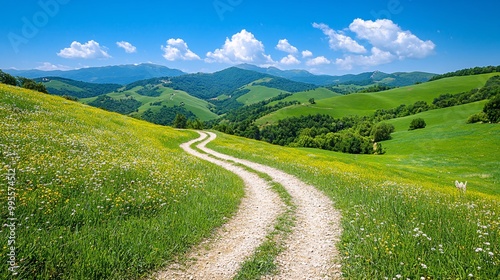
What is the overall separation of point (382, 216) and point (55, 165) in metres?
13.7

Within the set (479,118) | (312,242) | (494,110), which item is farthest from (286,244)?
(479,118)

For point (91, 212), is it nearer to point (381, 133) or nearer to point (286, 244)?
point (286, 244)

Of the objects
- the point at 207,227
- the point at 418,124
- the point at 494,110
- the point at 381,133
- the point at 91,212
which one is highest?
the point at 494,110

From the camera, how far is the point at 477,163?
53.6m

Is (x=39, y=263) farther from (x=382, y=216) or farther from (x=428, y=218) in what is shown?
(x=428, y=218)

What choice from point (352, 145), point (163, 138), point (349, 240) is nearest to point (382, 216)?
point (349, 240)

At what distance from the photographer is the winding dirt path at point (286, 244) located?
7249mm

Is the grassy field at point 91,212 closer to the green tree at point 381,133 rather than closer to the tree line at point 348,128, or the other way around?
the tree line at point 348,128

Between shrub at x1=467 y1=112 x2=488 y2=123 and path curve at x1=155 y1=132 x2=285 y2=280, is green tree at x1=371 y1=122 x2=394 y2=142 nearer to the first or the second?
shrub at x1=467 y1=112 x2=488 y2=123

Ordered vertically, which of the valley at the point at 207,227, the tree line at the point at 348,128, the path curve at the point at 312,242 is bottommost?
the tree line at the point at 348,128

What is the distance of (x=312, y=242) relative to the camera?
930 centimetres

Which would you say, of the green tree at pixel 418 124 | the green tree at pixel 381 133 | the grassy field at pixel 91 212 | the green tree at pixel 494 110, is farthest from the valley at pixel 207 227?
the green tree at pixel 418 124

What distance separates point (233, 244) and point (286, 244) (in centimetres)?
193

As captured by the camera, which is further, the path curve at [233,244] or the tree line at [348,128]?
the tree line at [348,128]
